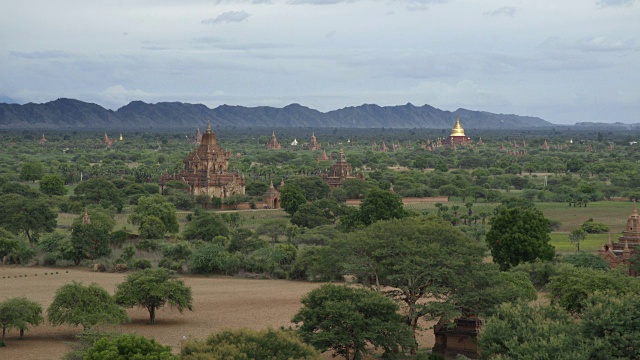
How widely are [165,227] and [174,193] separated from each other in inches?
732

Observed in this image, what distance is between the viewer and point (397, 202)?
5912 cm

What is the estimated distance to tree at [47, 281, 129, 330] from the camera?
32.8 m

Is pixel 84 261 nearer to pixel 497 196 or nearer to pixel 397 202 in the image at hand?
pixel 397 202

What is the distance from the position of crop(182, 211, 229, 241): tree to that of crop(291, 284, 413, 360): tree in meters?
28.1

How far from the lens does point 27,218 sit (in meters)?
57.9

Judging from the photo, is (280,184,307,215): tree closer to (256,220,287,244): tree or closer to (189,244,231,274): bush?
(256,220,287,244): tree

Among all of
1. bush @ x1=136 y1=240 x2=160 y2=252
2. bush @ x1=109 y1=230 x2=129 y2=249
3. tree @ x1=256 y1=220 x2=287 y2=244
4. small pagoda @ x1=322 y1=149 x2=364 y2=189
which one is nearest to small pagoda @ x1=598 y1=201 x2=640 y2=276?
tree @ x1=256 y1=220 x2=287 y2=244

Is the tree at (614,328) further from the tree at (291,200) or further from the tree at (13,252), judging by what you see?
the tree at (291,200)

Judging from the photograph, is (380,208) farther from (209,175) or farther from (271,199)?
(209,175)

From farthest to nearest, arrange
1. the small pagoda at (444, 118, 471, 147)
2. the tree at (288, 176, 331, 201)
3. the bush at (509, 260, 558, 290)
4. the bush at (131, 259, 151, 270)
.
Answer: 1. the small pagoda at (444, 118, 471, 147)
2. the tree at (288, 176, 331, 201)
3. the bush at (131, 259, 151, 270)
4. the bush at (509, 260, 558, 290)

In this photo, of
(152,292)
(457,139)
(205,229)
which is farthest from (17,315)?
(457,139)

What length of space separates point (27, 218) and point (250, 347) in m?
36.7

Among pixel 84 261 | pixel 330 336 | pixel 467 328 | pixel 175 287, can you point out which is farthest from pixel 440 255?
pixel 84 261

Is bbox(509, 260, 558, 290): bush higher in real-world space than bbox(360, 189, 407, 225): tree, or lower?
lower
